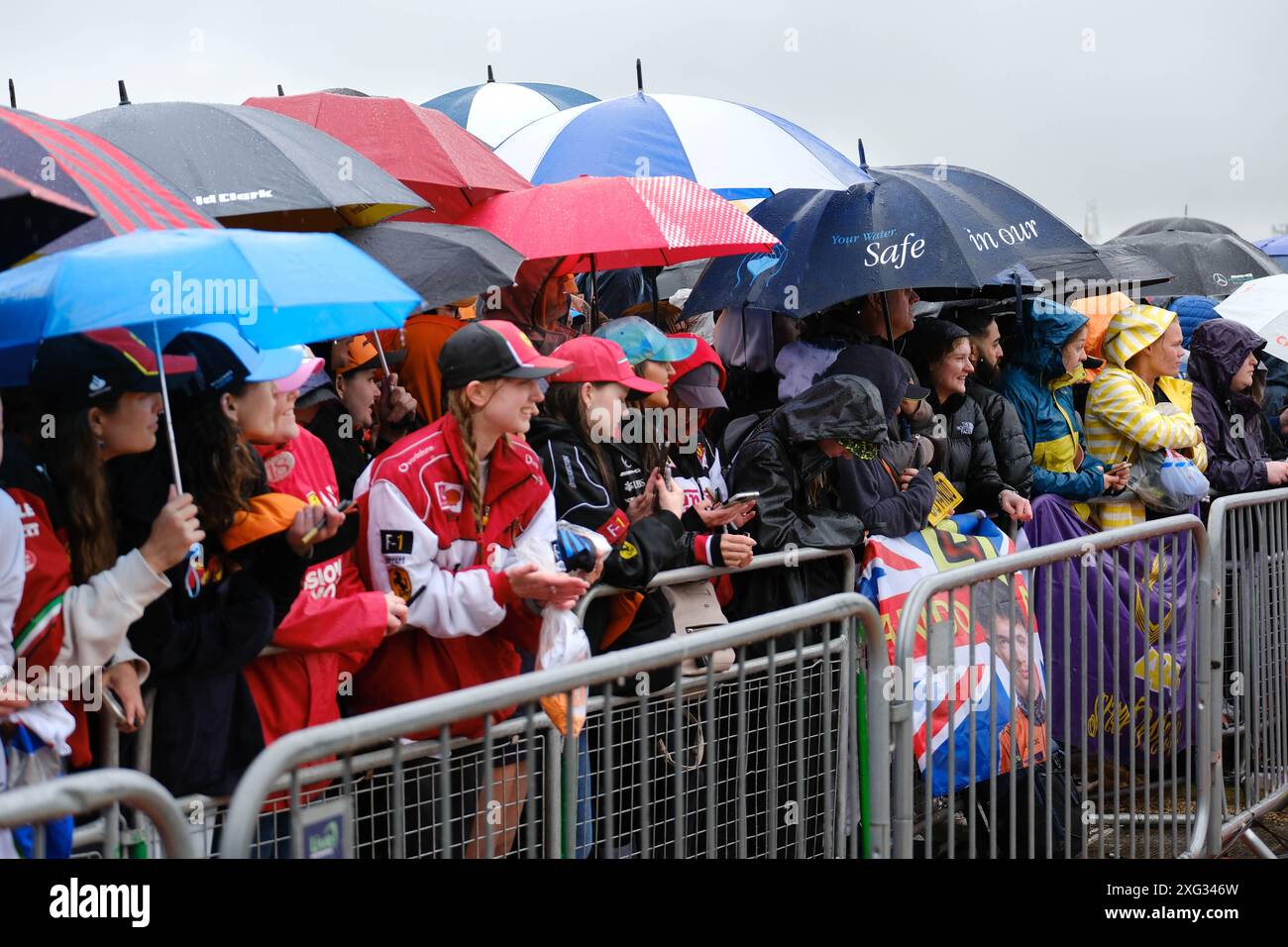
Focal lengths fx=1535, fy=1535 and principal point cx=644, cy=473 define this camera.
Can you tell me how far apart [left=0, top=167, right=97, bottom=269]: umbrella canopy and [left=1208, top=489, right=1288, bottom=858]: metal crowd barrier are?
4.27m

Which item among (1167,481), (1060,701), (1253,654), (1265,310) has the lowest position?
(1253,654)

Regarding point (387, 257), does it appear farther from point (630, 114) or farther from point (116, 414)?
point (630, 114)

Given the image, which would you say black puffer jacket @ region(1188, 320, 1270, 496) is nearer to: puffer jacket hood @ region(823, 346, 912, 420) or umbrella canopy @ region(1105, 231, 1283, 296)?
puffer jacket hood @ region(823, 346, 912, 420)

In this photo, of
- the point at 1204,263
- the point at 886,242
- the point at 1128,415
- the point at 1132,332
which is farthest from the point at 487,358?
the point at 1204,263

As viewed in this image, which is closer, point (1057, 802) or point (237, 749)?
point (237, 749)

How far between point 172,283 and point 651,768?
5.80ft

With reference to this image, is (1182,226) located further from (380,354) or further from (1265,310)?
(380,354)

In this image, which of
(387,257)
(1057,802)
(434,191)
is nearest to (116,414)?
(387,257)

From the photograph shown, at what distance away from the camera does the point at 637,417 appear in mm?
5441

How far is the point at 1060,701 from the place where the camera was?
506 centimetres

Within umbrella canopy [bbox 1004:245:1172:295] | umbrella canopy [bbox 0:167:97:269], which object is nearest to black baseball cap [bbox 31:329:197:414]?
umbrella canopy [bbox 0:167:97:269]

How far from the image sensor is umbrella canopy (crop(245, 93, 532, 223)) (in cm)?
616
